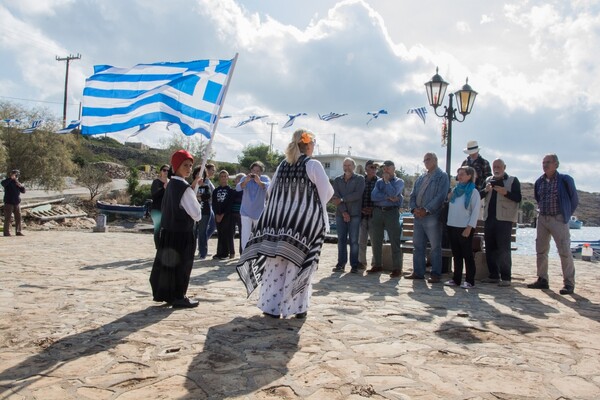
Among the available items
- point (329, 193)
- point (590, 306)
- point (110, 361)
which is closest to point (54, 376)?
point (110, 361)

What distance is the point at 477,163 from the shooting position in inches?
351

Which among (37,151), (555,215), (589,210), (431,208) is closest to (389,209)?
(431,208)

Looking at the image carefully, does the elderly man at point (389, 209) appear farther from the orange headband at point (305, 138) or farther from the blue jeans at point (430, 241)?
the orange headband at point (305, 138)

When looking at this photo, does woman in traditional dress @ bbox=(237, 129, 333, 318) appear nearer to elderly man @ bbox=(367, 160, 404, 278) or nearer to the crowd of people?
the crowd of people

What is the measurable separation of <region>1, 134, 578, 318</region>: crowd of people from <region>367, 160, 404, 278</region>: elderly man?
0.02 metres

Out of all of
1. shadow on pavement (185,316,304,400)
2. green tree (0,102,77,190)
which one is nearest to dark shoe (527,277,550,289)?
shadow on pavement (185,316,304,400)

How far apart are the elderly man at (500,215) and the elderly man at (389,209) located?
1.40 m

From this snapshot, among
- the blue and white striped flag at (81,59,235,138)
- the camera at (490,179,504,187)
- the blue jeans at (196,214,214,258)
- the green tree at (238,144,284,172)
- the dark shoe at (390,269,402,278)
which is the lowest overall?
the dark shoe at (390,269,402,278)

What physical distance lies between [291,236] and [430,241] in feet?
11.7

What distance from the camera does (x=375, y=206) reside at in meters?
8.65

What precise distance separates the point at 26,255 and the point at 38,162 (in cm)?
2693

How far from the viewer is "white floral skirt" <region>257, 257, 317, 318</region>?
493 centimetres

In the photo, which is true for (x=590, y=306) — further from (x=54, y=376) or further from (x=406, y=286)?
(x=54, y=376)

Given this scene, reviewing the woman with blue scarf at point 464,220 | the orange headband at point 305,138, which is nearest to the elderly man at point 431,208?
the woman with blue scarf at point 464,220
